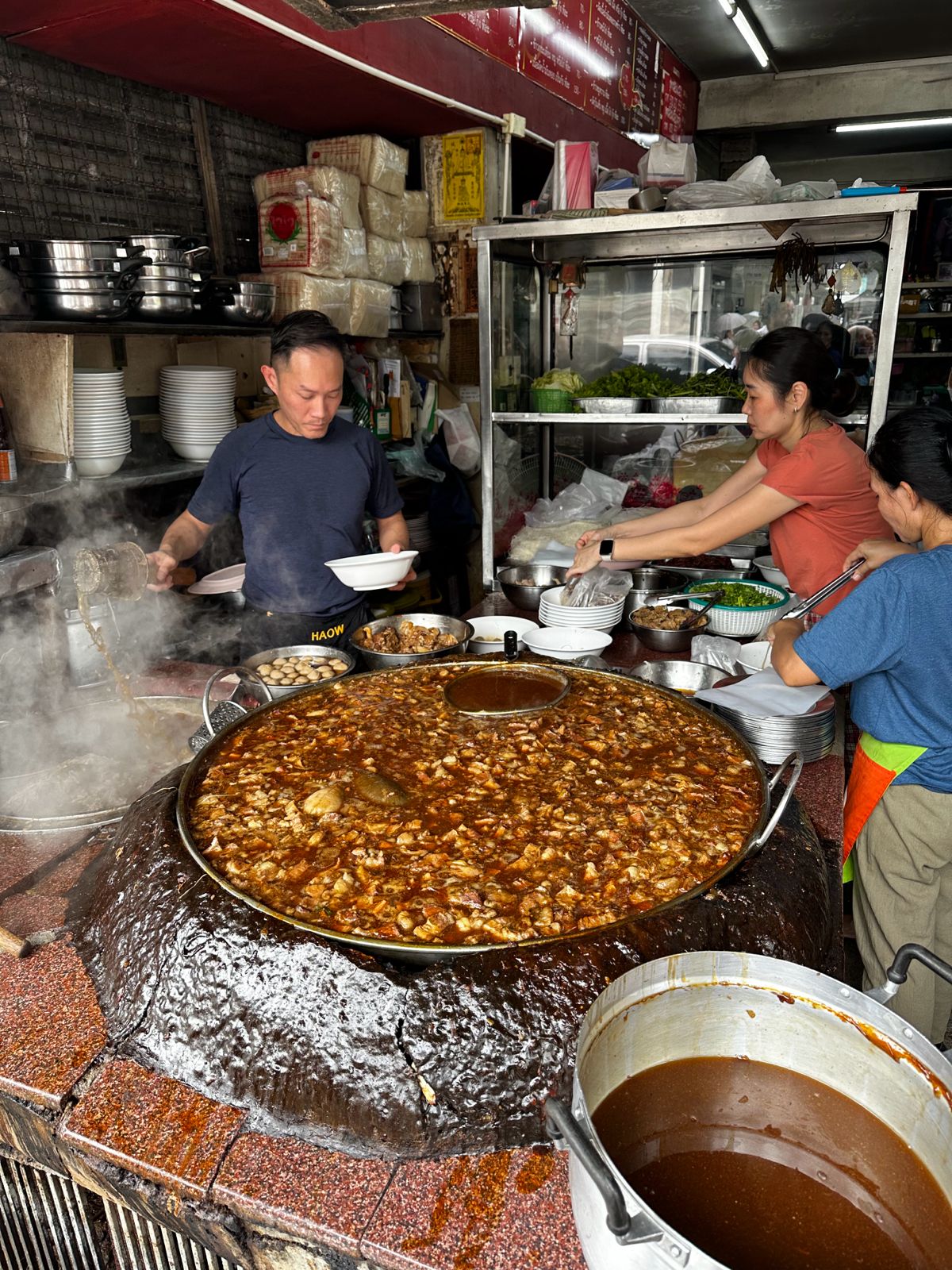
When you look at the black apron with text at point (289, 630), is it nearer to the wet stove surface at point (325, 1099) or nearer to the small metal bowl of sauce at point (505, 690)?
the small metal bowl of sauce at point (505, 690)

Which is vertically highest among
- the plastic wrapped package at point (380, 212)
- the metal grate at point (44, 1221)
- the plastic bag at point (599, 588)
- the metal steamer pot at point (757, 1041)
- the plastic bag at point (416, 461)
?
the plastic wrapped package at point (380, 212)

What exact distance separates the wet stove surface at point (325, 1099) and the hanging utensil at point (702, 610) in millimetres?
1998

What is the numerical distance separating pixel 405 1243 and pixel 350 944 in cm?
46

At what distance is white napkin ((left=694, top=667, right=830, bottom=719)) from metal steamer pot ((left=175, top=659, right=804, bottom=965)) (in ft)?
0.54

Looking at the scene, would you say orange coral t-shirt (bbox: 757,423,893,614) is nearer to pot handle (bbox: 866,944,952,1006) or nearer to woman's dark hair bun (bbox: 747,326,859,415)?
woman's dark hair bun (bbox: 747,326,859,415)

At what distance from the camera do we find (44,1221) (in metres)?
1.94

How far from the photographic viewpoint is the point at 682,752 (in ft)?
7.68

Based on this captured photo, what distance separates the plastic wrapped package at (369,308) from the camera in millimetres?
5344

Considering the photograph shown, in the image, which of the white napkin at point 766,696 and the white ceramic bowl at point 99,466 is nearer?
the white napkin at point 766,696

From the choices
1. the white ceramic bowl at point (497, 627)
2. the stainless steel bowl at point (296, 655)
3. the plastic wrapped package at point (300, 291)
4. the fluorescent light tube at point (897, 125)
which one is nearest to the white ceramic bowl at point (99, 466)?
the stainless steel bowl at point (296, 655)

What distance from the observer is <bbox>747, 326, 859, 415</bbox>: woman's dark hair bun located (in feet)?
11.1

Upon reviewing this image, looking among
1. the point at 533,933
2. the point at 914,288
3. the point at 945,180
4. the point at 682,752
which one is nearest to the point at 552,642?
the point at 682,752

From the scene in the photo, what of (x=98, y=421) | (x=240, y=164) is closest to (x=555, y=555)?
(x=98, y=421)

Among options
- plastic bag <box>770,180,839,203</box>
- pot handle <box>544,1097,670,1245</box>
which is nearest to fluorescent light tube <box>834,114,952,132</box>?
plastic bag <box>770,180,839,203</box>
